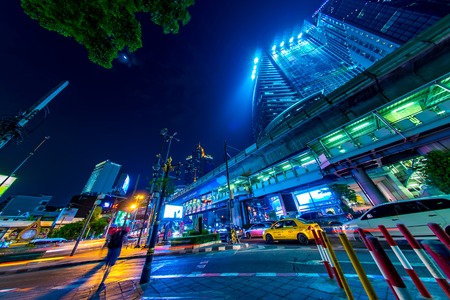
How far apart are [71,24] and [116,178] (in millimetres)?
140526

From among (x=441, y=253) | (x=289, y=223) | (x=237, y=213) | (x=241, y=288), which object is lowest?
(x=241, y=288)

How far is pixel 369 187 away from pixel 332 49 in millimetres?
94919

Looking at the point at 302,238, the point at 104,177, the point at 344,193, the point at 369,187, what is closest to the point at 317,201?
the point at 344,193

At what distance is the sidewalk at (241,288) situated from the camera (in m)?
3.29

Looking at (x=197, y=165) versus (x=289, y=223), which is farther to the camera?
(x=197, y=165)

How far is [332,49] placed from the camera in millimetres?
80125

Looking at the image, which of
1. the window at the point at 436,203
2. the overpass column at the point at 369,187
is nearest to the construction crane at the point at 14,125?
the window at the point at 436,203

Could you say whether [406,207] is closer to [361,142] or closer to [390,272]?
[390,272]

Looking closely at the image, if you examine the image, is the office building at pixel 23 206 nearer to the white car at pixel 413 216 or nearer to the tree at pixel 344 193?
the white car at pixel 413 216

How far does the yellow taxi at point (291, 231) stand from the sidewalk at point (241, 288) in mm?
6833

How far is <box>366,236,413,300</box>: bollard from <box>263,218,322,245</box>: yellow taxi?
31.0ft

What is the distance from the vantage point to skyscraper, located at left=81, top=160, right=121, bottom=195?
107 metres

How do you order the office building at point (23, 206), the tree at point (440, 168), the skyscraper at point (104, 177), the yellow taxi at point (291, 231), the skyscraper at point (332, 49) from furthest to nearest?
the skyscraper at point (104, 177), the office building at point (23, 206), the skyscraper at point (332, 49), the yellow taxi at point (291, 231), the tree at point (440, 168)

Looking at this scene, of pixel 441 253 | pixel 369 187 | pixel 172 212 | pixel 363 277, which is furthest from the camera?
pixel 172 212
